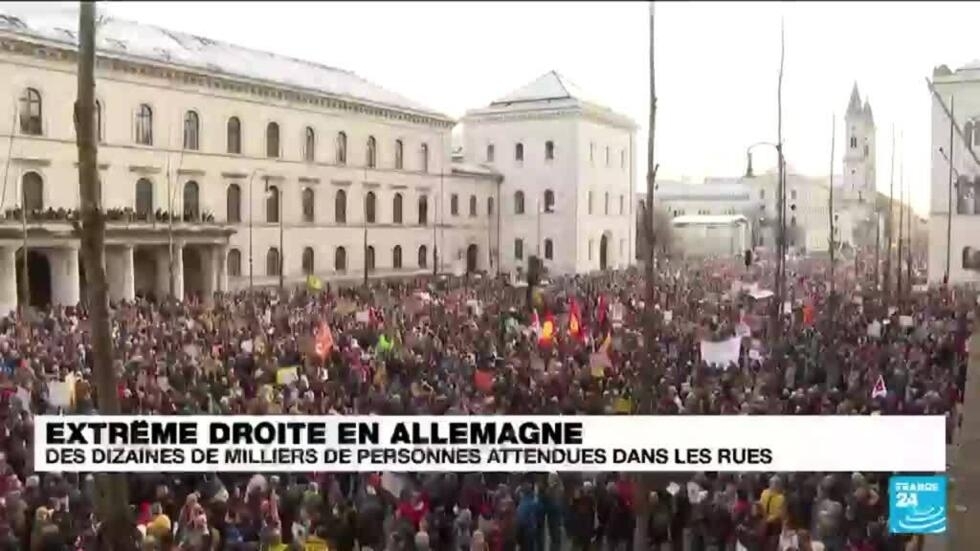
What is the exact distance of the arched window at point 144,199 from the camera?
5148 millimetres

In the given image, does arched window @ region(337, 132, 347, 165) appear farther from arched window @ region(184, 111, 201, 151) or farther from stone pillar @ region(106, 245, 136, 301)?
stone pillar @ region(106, 245, 136, 301)

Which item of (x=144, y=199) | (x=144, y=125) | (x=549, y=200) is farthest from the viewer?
(x=549, y=200)

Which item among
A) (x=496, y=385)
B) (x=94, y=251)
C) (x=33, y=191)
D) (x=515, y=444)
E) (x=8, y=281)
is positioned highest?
(x=33, y=191)

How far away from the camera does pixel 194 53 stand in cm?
537

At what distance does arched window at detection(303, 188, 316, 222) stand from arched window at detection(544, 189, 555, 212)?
1.37m

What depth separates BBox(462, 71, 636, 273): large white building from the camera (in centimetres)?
575

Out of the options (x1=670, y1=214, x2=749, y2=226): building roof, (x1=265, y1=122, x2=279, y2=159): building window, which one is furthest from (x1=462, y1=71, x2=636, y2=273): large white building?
(x1=265, y1=122, x2=279, y2=159): building window

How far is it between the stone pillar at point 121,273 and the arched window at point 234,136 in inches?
35.8

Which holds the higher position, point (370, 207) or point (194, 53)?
point (194, 53)

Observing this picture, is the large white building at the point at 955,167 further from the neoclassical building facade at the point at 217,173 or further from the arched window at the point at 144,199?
the arched window at the point at 144,199

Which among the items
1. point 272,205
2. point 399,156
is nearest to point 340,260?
point 272,205

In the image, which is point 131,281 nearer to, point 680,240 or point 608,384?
point 608,384

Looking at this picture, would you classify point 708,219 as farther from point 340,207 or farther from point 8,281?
point 8,281

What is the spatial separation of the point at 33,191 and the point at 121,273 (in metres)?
0.54
